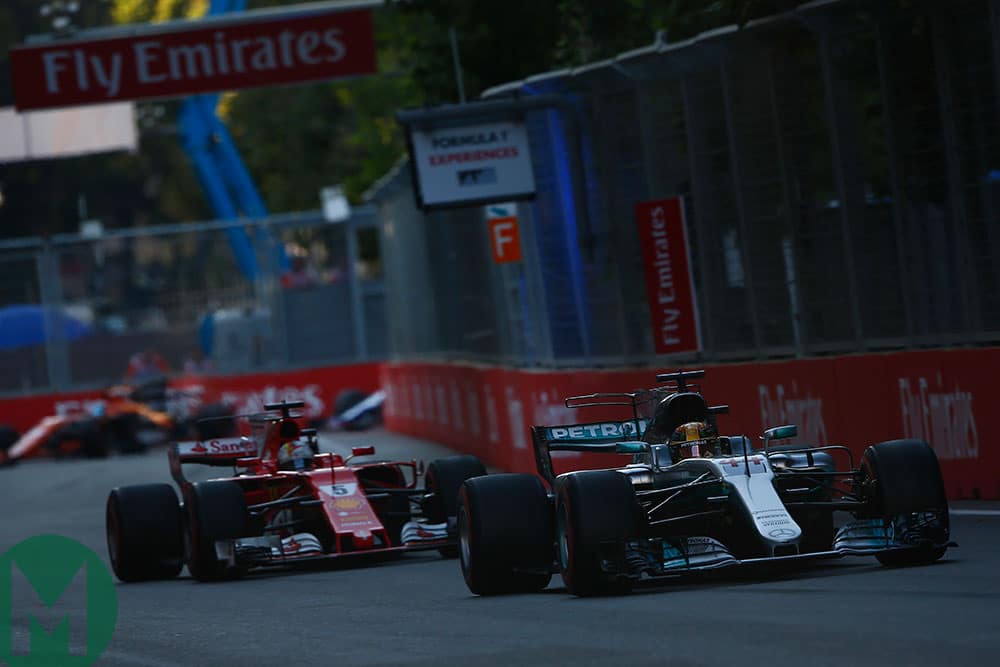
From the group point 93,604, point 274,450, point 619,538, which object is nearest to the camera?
point 619,538

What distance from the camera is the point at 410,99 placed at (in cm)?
3391

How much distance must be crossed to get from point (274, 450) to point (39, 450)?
809 inches

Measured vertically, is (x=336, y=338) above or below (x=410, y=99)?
below

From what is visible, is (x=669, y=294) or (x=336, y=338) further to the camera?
(x=336, y=338)

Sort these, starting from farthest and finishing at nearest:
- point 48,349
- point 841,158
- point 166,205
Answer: point 166,205 → point 48,349 → point 841,158

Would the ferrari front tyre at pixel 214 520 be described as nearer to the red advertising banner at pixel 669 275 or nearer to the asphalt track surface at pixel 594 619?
the asphalt track surface at pixel 594 619

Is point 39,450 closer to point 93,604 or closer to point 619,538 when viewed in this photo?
point 93,604

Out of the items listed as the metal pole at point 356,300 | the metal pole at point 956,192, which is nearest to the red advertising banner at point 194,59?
the metal pole at point 956,192

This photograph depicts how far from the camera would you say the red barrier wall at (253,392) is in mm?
37375

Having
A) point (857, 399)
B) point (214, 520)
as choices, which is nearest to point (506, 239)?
point (857, 399)

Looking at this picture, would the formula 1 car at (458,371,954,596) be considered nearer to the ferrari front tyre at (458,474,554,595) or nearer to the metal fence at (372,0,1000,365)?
the ferrari front tyre at (458,474,554,595)

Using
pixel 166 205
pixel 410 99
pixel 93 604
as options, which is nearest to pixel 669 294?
pixel 93 604

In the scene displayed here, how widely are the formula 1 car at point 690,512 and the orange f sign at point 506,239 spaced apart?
1017cm

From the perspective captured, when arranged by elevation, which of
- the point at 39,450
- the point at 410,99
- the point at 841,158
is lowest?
the point at 39,450
